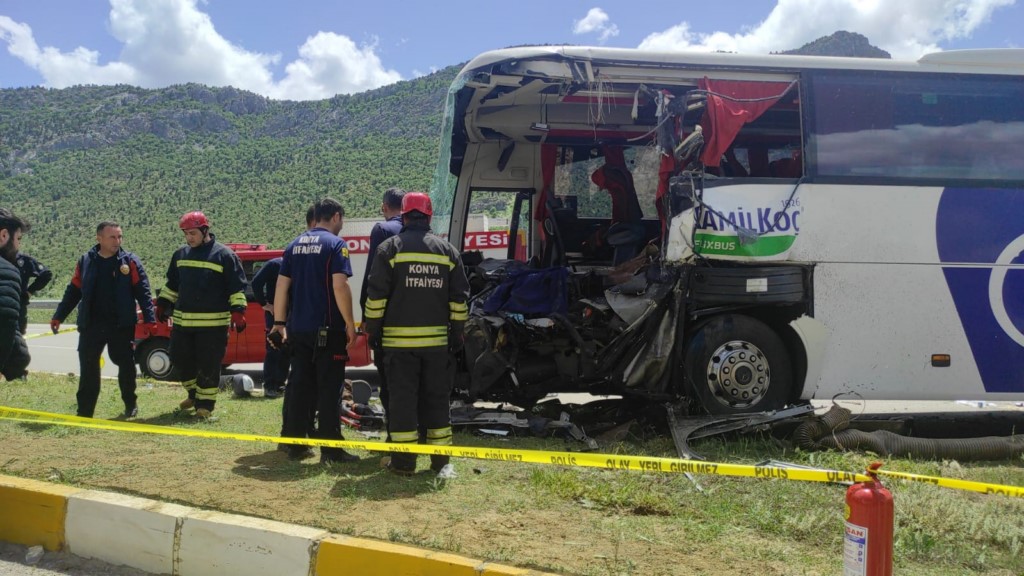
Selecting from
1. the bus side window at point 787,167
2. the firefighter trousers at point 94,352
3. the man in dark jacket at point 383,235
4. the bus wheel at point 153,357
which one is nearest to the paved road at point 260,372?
the bus wheel at point 153,357

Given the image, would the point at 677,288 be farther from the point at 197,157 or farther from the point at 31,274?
the point at 197,157

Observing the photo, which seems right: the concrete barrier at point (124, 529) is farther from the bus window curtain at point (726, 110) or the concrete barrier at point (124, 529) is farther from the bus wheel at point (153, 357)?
the bus wheel at point (153, 357)

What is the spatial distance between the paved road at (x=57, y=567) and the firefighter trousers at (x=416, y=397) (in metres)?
1.57

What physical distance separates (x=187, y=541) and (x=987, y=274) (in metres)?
6.12

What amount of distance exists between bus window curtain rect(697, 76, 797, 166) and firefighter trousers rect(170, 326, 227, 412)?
445 centimetres

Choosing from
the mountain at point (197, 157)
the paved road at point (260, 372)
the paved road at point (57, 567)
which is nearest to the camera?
the paved road at point (57, 567)

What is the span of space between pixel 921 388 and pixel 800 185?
75.6 inches

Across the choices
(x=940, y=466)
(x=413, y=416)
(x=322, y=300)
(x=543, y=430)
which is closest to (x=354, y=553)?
(x=413, y=416)

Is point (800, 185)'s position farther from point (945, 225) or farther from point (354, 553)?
point (354, 553)

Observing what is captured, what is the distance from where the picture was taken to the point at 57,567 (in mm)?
4121

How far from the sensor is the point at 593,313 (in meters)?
6.77

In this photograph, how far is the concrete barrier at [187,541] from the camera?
11.7ft

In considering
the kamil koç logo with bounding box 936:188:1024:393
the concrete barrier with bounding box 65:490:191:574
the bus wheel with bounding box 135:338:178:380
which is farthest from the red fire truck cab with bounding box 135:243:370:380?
the kamil koç logo with bounding box 936:188:1024:393

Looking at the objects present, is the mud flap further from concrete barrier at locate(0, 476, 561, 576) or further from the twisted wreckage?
concrete barrier at locate(0, 476, 561, 576)
